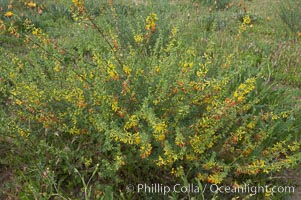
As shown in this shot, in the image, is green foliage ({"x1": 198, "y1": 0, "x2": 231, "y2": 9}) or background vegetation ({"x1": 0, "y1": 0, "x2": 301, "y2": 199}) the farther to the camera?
green foliage ({"x1": 198, "y1": 0, "x2": 231, "y2": 9})

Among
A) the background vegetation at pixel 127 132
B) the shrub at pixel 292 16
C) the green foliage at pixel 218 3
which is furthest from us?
the green foliage at pixel 218 3

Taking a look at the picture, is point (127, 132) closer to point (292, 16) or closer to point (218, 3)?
point (292, 16)

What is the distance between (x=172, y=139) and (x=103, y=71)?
2.03 ft

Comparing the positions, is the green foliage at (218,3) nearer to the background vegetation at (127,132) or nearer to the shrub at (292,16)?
the shrub at (292,16)

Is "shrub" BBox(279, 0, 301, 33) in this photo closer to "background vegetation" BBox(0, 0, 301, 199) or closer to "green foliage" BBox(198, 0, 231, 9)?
"green foliage" BBox(198, 0, 231, 9)

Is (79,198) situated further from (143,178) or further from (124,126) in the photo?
(124,126)

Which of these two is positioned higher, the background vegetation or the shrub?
the shrub

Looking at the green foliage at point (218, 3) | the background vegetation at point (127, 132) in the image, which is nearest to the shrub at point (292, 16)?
the green foliage at point (218, 3)

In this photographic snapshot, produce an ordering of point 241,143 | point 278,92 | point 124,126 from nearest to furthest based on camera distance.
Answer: point 124,126 < point 241,143 < point 278,92

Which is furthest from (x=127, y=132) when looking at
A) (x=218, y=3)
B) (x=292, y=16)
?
(x=218, y=3)

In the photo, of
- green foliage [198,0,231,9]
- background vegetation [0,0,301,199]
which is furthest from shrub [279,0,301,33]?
background vegetation [0,0,301,199]

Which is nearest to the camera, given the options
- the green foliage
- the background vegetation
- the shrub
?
the background vegetation

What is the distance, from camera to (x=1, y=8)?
16.3ft

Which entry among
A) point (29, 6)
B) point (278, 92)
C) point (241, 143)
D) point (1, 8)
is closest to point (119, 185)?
point (241, 143)
